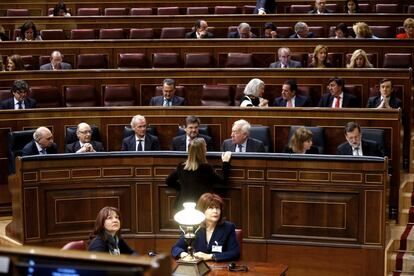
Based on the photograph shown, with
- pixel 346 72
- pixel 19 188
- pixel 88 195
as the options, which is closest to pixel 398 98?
pixel 346 72

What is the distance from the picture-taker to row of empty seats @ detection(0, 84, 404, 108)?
26.2 feet

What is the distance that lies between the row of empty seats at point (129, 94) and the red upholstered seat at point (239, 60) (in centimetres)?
78

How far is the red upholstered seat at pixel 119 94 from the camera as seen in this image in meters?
8.21

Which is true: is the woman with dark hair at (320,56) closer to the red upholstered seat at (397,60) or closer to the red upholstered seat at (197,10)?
the red upholstered seat at (397,60)

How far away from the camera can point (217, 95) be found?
26.3 ft

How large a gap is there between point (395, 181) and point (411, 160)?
73 cm

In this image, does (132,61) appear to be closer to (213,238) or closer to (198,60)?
(198,60)

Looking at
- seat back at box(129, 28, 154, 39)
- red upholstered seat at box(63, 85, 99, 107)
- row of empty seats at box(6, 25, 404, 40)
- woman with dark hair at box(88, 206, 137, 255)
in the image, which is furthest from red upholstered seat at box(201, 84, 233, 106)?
woman with dark hair at box(88, 206, 137, 255)

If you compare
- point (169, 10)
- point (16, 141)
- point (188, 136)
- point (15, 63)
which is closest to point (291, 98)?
point (188, 136)

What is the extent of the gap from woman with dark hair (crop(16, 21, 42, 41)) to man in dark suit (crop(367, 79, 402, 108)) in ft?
13.4

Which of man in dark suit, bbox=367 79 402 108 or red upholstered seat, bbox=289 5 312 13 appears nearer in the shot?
man in dark suit, bbox=367 79 402 108

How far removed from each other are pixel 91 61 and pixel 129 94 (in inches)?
42.7

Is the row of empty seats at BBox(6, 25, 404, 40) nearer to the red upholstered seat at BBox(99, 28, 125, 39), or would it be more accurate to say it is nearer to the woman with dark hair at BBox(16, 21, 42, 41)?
the red upholstered seat at BBox(99, 28, 125, 39)

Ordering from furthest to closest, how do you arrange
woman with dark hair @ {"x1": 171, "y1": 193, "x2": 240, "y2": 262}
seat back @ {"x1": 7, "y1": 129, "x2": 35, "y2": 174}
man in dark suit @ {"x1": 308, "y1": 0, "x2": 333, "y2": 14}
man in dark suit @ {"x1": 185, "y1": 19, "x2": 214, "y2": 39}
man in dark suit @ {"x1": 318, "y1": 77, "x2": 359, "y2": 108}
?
man in dark suit @ {"x1": 308, "y1": 0, "x2": 333, "y2": 14}
man in dark suit @ {"x1": 185, "y1": 19, "x2": 214, "y2": 39}
man in dark suit @ {"x1": 318, "y1": 77, "x2": 359, "y2": 108}
seat back @ {"x1": 7, "y1": 129, "x2": 35, "y2": 174}
woman with dark hair @ {"x1": 171, "y1": 193, "x2": 240, "y2": 262}
